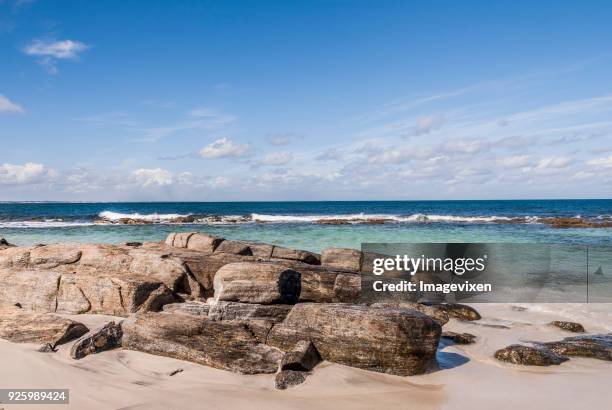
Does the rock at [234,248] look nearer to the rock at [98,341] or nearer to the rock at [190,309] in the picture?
the rock at [190,309]

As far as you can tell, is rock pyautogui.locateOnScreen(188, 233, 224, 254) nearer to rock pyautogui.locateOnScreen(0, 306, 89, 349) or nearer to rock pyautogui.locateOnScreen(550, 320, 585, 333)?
rock pyautogui.locateOnScreen(0, 306, 89, 349)

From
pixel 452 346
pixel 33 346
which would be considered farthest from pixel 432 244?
pixel 33 346

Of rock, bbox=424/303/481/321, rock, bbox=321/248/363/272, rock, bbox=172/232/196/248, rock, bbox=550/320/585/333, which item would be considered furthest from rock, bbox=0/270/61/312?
rock, bbox=550/320/585/333

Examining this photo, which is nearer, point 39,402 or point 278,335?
point 39,402

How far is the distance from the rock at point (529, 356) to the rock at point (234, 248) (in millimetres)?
7936

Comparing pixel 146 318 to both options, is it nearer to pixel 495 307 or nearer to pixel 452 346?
pixel 452 346

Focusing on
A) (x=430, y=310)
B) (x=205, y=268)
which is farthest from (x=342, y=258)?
(x=205, y=268)

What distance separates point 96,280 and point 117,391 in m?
4.63

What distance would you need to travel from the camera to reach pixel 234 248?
553 inches

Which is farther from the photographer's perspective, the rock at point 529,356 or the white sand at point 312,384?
the rock at point 529,356

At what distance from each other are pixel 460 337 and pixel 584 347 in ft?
7.70

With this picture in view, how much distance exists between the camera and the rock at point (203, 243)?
1421 centimetres

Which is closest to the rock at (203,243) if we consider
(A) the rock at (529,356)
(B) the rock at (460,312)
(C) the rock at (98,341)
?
(C) the rock at (98,341)

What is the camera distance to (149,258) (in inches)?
464
